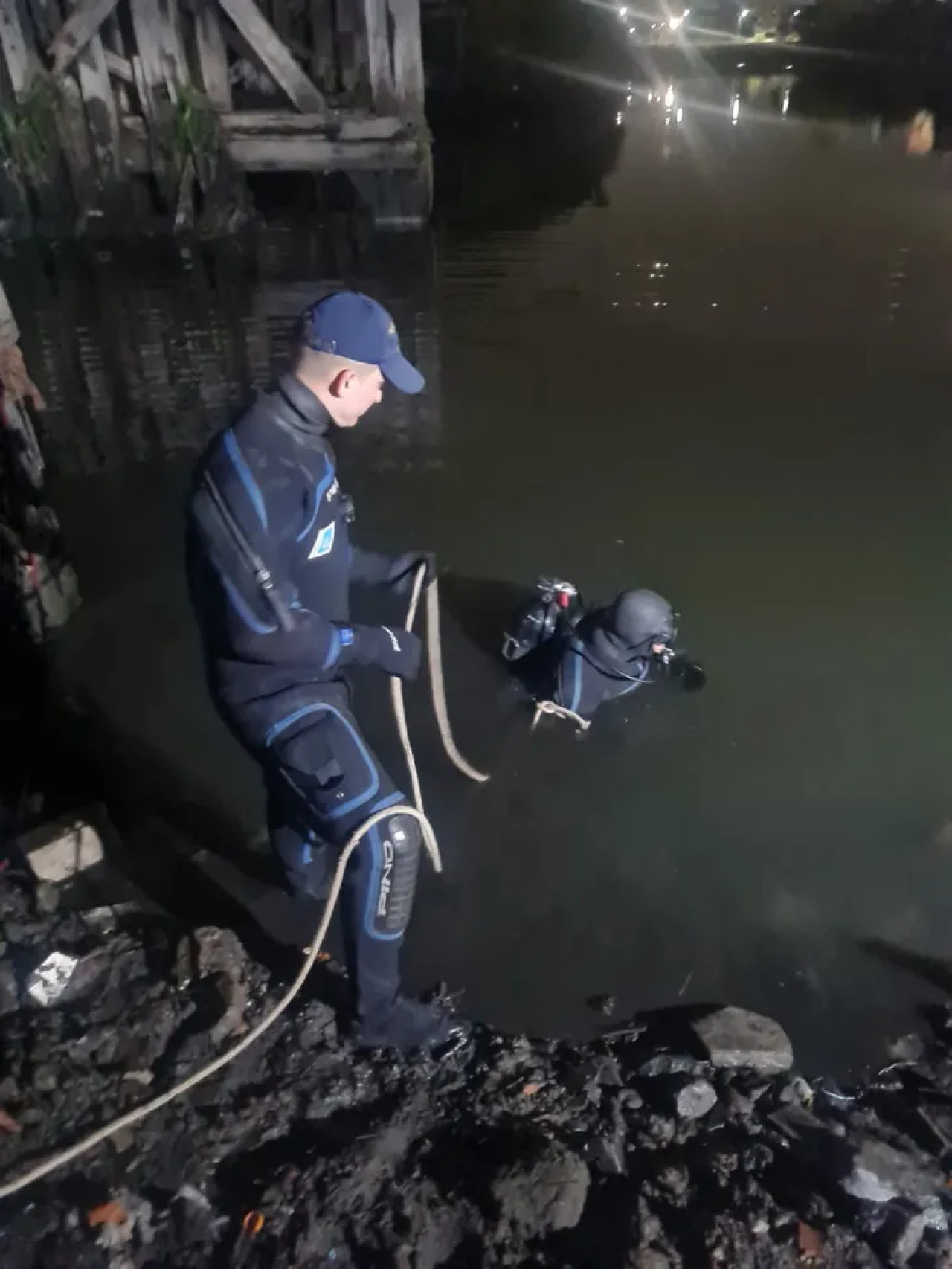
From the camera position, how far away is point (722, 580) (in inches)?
244

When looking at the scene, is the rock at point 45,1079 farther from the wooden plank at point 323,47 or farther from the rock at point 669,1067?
the wooden plank at point 323,47

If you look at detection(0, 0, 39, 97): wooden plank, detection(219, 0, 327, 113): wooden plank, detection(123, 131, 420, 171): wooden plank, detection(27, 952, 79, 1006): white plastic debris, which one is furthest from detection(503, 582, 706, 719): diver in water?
detection(0, 0, 39, 97): wooden plank

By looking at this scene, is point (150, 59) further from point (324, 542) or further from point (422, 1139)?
point (422, 1139)

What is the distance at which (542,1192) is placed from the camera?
9.59 ft

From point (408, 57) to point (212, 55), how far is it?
2.15 m

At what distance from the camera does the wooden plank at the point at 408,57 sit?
10.2 metres

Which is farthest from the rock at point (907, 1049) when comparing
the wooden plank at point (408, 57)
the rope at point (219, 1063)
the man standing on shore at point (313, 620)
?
the wooden plank at point (408, 57)

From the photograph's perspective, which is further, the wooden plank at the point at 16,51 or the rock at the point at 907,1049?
the wooden plank at the point at 16,51

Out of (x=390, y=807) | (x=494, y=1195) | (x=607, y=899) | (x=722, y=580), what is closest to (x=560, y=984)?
(x=607, y=899)

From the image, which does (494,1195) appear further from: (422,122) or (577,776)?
(422,122)

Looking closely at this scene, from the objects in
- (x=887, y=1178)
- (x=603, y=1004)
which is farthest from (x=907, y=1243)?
(x=603, y=1004)

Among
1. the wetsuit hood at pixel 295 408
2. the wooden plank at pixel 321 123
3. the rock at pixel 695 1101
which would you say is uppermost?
the wetsuit hood at pixel 295 408

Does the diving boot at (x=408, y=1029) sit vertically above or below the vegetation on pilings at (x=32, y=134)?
below

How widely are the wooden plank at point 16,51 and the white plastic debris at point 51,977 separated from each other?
10.3 metres
